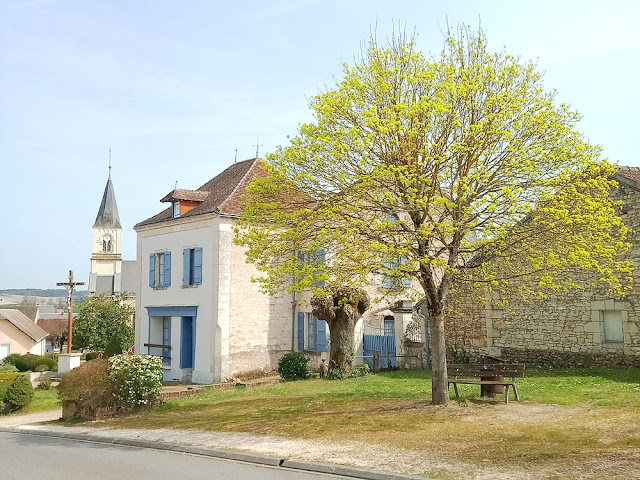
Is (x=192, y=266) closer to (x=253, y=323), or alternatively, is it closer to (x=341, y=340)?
(x=253, y=323)

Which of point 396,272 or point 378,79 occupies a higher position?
point 378,79

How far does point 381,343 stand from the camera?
2355cm

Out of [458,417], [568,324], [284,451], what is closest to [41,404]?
[284,451]

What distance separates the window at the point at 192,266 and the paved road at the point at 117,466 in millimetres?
11200

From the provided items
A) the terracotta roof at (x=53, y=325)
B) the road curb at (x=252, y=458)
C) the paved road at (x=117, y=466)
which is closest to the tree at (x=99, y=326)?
the terracotta roof at (x=53, y=325)

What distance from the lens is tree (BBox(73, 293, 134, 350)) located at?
3719cm

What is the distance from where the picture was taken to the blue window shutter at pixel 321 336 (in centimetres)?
2338

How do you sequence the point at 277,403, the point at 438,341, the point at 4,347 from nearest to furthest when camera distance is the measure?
the point at 438,341 < the point at 277,403 < the point at 4,347

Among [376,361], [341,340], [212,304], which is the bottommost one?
[376,361]

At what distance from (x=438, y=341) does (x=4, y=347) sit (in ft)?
135

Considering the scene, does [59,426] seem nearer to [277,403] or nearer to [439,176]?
[277,403]

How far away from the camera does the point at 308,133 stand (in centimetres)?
1230

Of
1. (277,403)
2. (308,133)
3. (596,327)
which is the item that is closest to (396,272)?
(308,133)

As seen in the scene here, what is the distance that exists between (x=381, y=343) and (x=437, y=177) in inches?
495
